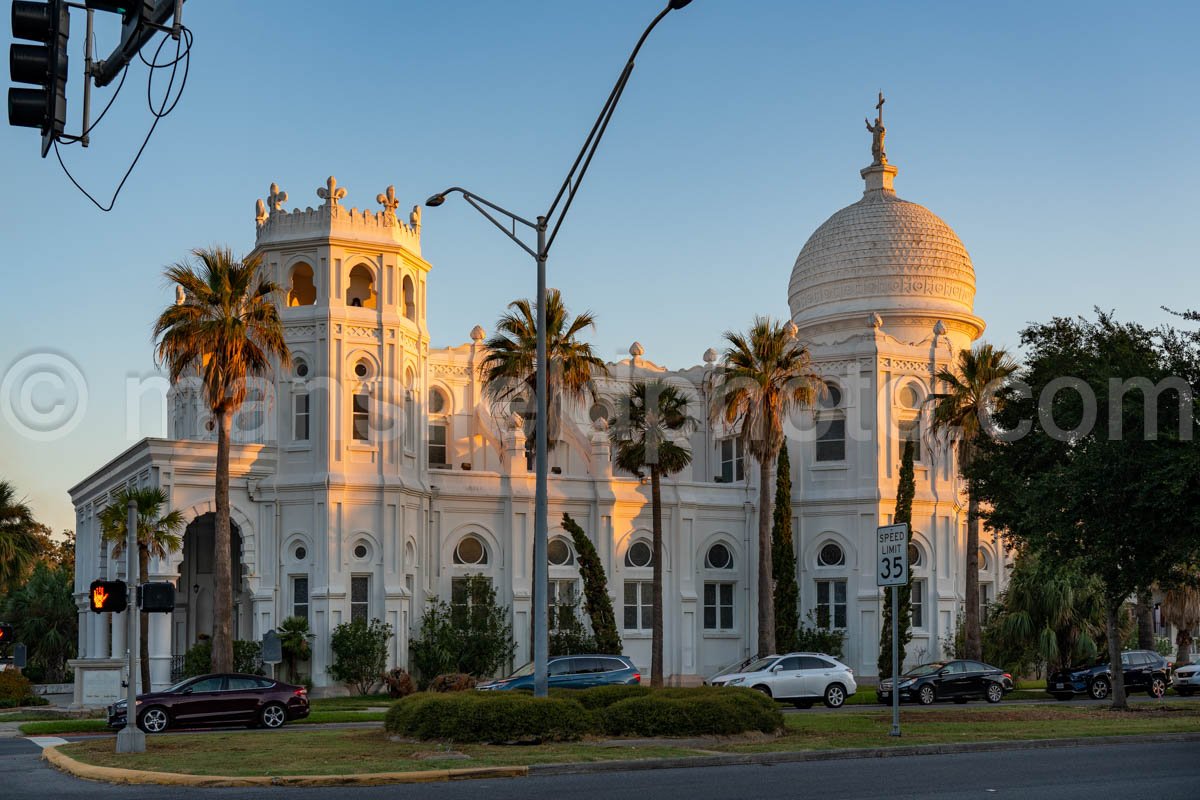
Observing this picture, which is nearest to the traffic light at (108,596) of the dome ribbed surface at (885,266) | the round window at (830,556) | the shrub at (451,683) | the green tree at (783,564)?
the shrub at (451,683)

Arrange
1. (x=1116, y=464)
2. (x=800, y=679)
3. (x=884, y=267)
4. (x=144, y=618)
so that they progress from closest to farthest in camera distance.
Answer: (x=1116, y=464) → (x=800, y=679) → (x=144, y=618) → (x=884, y=267)

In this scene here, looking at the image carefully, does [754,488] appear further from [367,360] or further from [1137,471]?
[1137,471]

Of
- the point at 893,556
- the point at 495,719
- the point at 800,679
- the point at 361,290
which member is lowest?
the point at 800,679

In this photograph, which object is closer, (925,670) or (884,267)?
(925,670)

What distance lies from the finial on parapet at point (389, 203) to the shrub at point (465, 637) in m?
12.4

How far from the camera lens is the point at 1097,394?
3219 cm

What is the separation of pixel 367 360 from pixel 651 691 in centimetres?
2439

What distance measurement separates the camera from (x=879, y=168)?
209 ft

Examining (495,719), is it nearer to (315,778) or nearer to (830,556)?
(315,778)

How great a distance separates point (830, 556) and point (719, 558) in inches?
160

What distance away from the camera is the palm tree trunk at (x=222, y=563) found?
39906 millimetres

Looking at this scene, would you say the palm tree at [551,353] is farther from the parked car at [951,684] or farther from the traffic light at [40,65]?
the traffic light at [40,65]

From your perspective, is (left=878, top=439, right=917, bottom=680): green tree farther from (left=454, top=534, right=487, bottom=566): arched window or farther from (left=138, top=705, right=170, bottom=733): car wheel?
(left=138, top=705, right=170, bottom=733): car wheel

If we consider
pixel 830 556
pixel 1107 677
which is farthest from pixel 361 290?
pixel 1107 677
